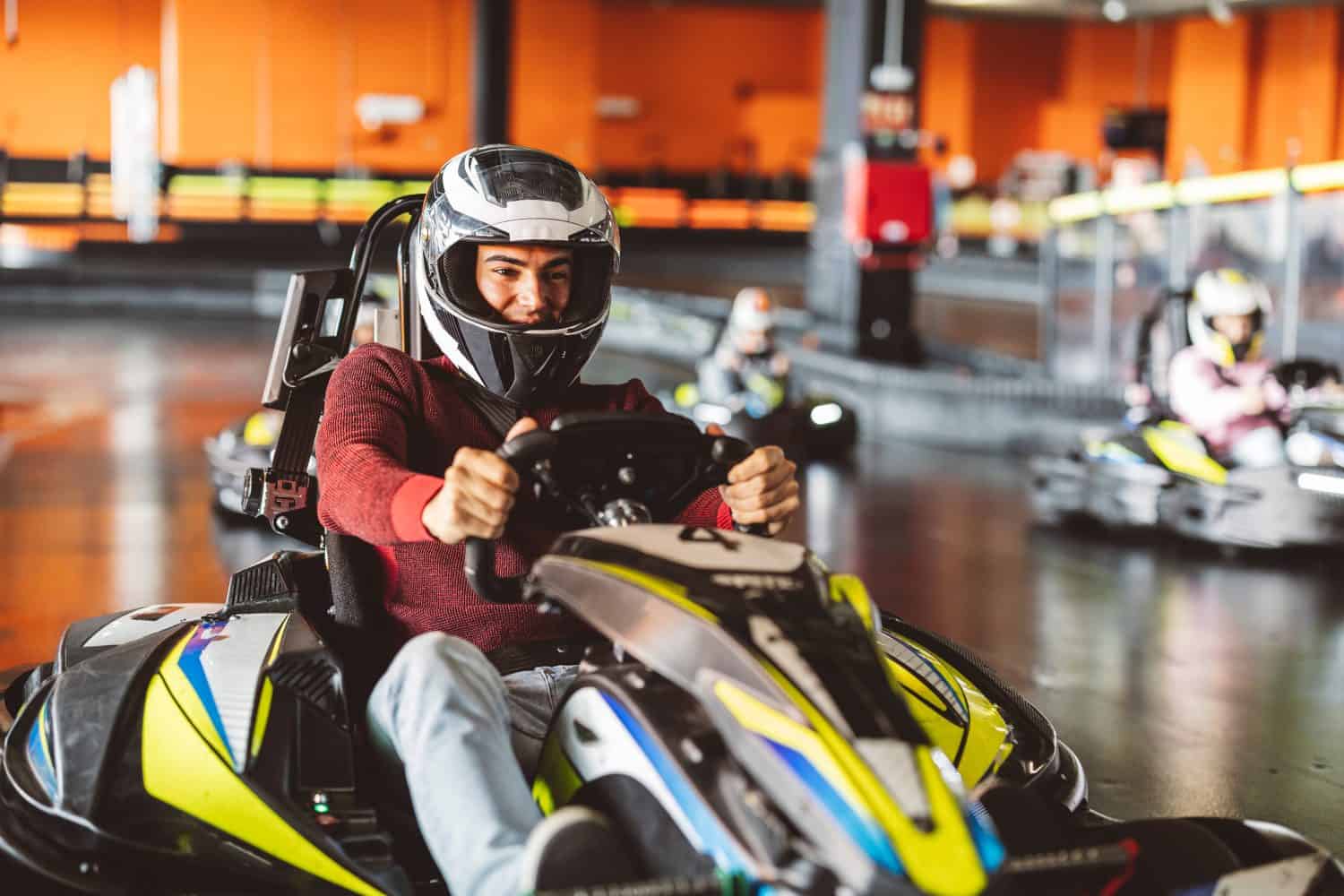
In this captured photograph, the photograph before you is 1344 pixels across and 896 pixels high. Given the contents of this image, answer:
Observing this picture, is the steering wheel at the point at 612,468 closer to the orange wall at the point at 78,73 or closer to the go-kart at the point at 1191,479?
the go-kart at the point at 1191,479

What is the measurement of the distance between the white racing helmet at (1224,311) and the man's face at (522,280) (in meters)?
3.91

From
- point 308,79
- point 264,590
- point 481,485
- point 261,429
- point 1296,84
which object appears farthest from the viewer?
point 308,79

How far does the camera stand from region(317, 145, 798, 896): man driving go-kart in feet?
5.62

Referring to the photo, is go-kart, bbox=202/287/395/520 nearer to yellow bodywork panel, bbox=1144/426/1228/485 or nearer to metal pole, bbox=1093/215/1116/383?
yellow bodywork panel, bbox=1144/426/1228/485

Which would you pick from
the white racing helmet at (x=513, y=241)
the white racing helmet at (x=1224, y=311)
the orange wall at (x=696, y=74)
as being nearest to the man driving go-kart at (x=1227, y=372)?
the white racing helmet at (x=1224, y=311)

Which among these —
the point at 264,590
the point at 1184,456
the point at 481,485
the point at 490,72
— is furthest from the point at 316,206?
the point at 481,485

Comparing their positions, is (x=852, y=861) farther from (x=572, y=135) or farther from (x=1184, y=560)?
(x=572, y=135)

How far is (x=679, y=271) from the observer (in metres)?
17.6

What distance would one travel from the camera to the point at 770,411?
275 inches

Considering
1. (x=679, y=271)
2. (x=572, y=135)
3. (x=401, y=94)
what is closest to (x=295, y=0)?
(x=401, y=94)

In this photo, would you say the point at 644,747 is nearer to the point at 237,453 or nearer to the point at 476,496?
the point at 476,496

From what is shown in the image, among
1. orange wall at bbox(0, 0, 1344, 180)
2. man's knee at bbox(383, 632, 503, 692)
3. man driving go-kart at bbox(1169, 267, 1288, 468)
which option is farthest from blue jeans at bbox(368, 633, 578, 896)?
orange wall at bbox(0, 0, 1344, 180)

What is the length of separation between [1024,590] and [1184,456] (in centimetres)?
107

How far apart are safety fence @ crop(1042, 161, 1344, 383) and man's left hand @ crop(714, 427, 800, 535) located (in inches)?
221
